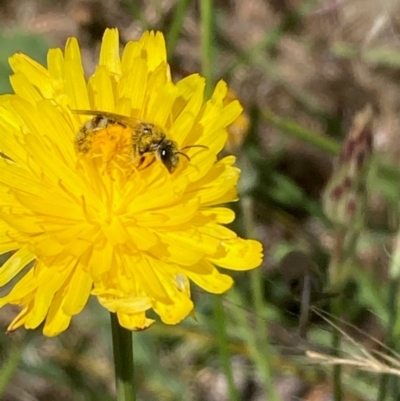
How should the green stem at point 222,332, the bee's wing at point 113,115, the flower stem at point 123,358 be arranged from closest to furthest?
1. the flower stem at point 123,358
2. the bee's wing at point 113,115
3. the green stem at point 222,332

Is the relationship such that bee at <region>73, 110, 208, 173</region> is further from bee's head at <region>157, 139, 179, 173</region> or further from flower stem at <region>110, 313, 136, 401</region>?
flower stem at <region>110, 313, 136, 401</region>

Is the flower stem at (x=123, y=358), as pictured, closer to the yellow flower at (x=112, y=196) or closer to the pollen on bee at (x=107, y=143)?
the yellow flower at (x=112, y=196)

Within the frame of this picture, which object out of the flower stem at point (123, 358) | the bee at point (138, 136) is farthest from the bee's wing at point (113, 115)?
the flower stem at point (123, 358)

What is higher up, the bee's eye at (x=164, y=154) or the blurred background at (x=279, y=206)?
the bee's eye at (x=164, y=154)

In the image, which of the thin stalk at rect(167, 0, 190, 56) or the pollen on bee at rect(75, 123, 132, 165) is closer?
the pollen on bee at rect(75, 123, 132, 165)

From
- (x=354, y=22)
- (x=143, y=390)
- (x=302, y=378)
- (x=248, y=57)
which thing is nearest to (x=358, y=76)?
(x=354, y=22)

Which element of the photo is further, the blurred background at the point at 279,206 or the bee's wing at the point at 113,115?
the blurred background at the point at 279,206

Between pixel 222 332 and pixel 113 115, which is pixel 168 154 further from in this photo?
pixel 222 332

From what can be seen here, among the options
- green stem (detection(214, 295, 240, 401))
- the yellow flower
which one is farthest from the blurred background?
the yellow flower
